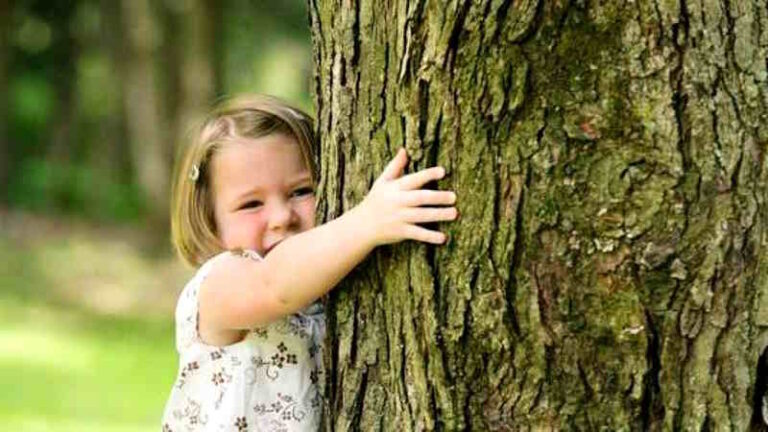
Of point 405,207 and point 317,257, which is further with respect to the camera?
point 317,257

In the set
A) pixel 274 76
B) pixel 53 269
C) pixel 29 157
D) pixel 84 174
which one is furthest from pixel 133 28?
pixel 274 76

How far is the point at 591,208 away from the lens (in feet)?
8.67

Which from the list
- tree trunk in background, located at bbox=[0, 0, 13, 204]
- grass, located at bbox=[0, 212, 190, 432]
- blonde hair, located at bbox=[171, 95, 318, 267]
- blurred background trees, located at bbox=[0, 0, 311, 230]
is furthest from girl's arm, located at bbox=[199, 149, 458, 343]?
tree trunk in background, located at bbox=[0, 0, 13, 204]

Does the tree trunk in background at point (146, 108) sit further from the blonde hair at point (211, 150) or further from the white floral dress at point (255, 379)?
the white floral dress at point (255, 379)

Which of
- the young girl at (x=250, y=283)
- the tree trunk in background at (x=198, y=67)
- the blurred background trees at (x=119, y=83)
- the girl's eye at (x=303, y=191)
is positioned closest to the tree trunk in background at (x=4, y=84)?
the blurred background trees at (x=119, y=83)

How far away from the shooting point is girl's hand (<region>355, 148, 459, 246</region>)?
2.73 meters

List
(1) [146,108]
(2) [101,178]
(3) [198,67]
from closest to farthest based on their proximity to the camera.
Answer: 1. (3) [198,67]
2. (1) [146,108]
3. (2) [101,178]

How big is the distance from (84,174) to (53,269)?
876cm

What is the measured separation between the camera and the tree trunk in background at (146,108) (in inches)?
742

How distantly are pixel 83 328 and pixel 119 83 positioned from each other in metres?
10.6

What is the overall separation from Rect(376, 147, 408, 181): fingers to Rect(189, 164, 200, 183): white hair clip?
2.11ft

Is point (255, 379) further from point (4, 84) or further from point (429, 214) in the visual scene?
point (4, 84)

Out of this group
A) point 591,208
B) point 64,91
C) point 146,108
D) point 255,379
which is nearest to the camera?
point 591,208

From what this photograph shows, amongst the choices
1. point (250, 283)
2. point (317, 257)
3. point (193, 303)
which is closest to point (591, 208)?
point (317, 257)
